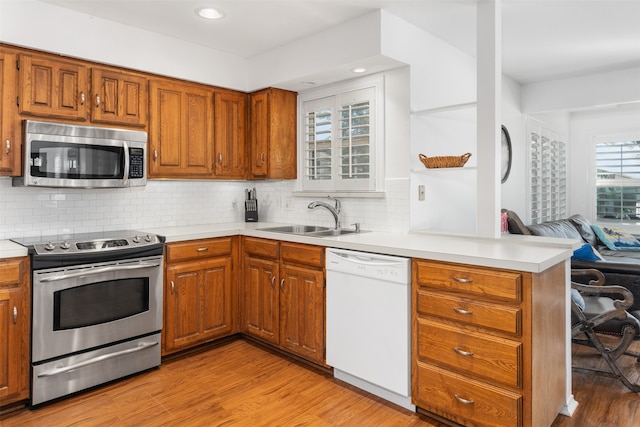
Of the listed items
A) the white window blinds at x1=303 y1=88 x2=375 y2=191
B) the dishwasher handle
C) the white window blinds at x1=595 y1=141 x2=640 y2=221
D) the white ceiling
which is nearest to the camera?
the dishwasher handle

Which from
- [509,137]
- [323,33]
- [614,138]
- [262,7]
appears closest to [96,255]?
[262,7]

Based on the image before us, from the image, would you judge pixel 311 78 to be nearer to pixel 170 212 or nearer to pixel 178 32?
pixel 178 32

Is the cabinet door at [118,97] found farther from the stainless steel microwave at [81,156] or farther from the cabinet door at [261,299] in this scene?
the cabinet door at [261,299]

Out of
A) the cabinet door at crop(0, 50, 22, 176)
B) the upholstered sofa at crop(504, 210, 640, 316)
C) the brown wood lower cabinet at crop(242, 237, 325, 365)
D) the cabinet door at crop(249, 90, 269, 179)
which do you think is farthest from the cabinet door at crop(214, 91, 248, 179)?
the upholstered sofa at crop(504, 210, 640, 316)

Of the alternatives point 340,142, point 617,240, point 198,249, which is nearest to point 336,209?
point 340,142

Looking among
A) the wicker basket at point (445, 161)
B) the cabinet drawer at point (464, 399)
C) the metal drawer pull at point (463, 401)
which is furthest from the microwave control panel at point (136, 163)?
the metal drawer pull at point (463, 401)

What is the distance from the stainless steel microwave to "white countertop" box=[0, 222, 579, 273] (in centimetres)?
46

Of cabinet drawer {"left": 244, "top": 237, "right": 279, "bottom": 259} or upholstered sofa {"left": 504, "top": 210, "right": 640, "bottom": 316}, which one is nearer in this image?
cabinet drawer {"left": 244, "top": 237, "right": 279, "bottom": 259}

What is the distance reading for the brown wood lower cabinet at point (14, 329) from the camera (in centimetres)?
232

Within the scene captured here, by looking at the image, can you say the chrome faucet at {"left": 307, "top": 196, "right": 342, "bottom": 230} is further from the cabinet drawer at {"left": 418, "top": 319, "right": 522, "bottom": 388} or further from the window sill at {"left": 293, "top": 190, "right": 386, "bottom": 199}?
the cabinet drawer at {"left": 418, "top": 319, "right": 522, "bottom": 388}

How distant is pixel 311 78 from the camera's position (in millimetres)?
3365

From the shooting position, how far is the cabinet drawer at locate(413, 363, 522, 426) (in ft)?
6.46

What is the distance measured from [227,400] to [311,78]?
7.95 ft

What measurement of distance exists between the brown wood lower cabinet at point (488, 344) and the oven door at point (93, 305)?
180 cm
